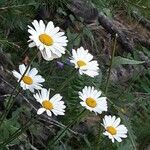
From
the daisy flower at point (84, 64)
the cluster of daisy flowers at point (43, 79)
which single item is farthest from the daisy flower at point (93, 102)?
the daisy flower at point (84, 64)

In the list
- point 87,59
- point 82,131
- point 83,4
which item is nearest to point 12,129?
point 87,59

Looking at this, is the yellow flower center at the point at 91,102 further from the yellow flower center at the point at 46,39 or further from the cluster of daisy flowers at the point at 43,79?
the yellow flower center at the point at 46,39

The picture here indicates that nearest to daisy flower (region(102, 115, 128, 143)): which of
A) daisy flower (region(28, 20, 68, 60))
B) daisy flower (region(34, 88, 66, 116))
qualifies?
daisy flower (region(34, 88, 66, 116))

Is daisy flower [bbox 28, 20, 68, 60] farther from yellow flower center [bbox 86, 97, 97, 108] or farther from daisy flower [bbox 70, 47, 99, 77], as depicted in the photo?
yellow flower center [bbox 86, 97, 97, 108]

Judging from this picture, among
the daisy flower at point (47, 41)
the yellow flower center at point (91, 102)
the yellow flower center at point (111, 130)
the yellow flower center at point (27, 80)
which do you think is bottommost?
the yellow flower center at point (111, 130)

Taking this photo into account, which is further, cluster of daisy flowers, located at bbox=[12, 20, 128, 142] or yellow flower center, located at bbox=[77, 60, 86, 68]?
yellow flower center, located at bbox=[77, 60, 86, 68]

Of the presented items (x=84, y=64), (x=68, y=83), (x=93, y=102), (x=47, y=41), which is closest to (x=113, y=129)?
(x=93, y=102)

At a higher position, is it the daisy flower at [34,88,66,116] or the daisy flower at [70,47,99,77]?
the daisy flower at [70,47,99,77]

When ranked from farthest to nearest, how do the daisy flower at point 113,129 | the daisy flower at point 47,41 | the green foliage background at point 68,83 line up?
the green foliage background at point 68,83 → the daisy flower at point 113,129 → the daisy flower at point 47,41
